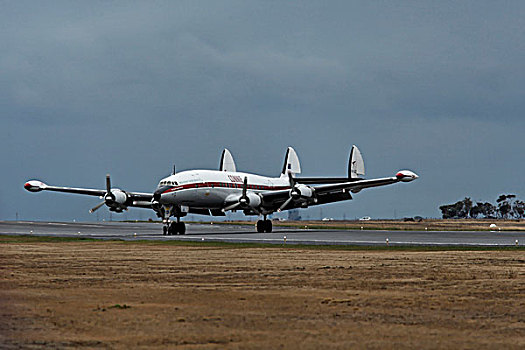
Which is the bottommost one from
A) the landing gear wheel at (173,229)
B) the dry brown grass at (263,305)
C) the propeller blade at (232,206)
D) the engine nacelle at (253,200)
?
the dry brown grass at (263,305)

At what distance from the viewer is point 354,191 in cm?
6275

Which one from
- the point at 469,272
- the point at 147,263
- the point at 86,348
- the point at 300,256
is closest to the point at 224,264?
the point at 147,263

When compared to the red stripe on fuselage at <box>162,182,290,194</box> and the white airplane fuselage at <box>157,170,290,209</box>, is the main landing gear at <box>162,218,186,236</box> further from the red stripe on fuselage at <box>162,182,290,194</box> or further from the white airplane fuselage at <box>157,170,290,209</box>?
the red stripe on fuselage at <box>162,182,290,194</box>

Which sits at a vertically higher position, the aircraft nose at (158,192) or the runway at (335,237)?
the aircraft nose at (158,192)

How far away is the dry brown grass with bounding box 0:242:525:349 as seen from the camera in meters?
10.2

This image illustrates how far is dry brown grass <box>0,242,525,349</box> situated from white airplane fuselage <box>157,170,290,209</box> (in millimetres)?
28637

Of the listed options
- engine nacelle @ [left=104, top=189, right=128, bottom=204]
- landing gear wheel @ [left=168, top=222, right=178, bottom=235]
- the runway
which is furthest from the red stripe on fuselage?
engine nacelle @ [left=104, top=189, right=128, bottom=204]

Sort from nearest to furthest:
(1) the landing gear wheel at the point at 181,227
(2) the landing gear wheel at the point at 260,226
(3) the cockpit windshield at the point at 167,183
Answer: (3) the cockpit windshield at the point at 167,183, (1) the landing gear wheel at the point at 181,227, (2) the landing gear wheel at the point at 260,226

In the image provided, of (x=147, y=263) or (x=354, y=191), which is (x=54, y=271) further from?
(x=354, y=191)

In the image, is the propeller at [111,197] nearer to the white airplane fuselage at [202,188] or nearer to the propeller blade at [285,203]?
the white airplane fuselage at [202,188]

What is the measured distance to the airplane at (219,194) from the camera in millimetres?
55031

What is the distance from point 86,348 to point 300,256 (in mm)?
20725

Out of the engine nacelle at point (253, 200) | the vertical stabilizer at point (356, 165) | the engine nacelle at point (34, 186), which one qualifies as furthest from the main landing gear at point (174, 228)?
the vertical stabilizer at point (356, 165)

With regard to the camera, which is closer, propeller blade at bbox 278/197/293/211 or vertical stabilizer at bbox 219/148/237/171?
propeller blade at bbox 278/197/293/211
